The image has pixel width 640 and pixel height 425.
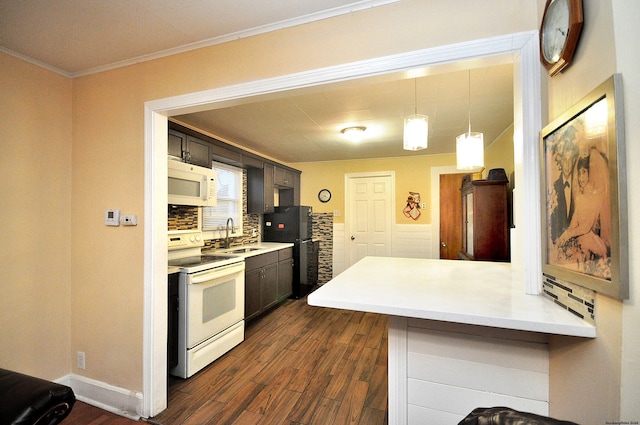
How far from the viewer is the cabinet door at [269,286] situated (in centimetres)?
339

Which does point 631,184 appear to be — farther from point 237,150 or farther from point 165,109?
point 237,150

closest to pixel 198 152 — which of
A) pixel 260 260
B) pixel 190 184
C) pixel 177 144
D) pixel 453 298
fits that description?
pixel 177 144

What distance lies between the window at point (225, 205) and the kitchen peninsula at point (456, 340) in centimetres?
258

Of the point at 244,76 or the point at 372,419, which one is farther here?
the point at 372,419

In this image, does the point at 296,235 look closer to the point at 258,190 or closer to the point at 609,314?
the point at 258,190

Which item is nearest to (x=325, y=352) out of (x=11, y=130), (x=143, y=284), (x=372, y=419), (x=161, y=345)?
(x=372, y=419)

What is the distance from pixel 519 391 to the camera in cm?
103

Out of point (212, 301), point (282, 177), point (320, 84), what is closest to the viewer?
point (320, 84)

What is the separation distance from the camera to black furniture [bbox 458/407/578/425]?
0.51 metres

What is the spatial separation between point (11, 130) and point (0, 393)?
166 cm

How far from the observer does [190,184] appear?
252 cm

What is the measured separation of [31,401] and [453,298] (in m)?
1.48

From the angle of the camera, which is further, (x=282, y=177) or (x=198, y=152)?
(x=282, y=177)

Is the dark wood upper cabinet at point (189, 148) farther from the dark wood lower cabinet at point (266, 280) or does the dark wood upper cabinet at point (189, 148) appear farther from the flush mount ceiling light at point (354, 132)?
the flush mount ceiling light at point (354, 132)
